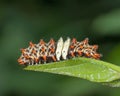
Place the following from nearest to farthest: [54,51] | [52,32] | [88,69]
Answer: [88,69] → [54,51] → [52,32]

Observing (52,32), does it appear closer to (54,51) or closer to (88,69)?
(54,51)

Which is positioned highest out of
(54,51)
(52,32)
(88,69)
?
(52,32)

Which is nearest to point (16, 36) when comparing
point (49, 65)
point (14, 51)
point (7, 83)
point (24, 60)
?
point (14, 51)

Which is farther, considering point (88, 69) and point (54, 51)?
point (54, 51)

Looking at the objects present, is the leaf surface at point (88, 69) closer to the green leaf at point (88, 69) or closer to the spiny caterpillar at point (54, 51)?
the green leaf at point (88, 69)

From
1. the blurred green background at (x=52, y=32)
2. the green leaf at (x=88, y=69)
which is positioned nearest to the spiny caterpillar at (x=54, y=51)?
the green leaf at (x=88, y=69)

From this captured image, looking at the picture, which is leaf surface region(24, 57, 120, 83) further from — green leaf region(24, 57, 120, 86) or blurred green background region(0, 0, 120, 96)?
blurred green background region(0, 0, 120, 96)

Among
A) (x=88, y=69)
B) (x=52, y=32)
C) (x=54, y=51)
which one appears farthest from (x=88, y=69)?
(x=52, y=32)
